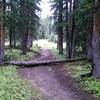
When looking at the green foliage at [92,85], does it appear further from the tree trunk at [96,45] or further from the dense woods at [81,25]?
the dense woods at [81,25]

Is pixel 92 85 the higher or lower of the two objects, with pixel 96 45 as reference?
lower

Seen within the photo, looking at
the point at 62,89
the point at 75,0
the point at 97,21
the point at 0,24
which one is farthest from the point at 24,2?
the point at 62,89

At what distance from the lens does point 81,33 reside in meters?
25.0

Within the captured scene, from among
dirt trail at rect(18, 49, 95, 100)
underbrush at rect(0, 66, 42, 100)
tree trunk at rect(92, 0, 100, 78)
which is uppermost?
tree trunk at rect(92, 0, 100, 78)

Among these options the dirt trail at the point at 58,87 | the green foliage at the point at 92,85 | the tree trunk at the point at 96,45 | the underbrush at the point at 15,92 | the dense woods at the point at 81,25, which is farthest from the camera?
the dense woods at the point at 81,25

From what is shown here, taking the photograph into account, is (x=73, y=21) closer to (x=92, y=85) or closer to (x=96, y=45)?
(x=96, y=45)

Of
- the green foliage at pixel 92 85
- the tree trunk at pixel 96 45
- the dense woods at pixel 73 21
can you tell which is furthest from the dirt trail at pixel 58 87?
the dense woods at pixel 73 21

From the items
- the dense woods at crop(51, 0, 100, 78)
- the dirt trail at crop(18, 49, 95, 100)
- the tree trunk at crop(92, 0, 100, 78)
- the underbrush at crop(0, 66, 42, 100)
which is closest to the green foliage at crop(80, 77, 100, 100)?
the dirt trail at crop(18, 49, 95, 100)

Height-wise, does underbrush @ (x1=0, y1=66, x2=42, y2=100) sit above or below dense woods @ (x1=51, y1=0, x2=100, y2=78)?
below

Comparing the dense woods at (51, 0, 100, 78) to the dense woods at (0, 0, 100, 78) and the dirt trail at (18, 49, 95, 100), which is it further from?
the dirt trail at (18, 49, 95, 100)

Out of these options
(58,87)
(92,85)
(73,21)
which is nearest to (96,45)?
(92,85)

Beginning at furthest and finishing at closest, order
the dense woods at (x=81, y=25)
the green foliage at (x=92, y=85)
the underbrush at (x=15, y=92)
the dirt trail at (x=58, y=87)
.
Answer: the dense woods at (x=81, y=25) < the green foliage at (x=92, y=85) < the dirt trail at (x=58, y=87) < the underbrush at (x=15, y=92)

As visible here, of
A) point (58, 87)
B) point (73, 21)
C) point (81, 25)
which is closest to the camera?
point (58, 87)

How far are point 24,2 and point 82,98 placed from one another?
2224 centimetres
